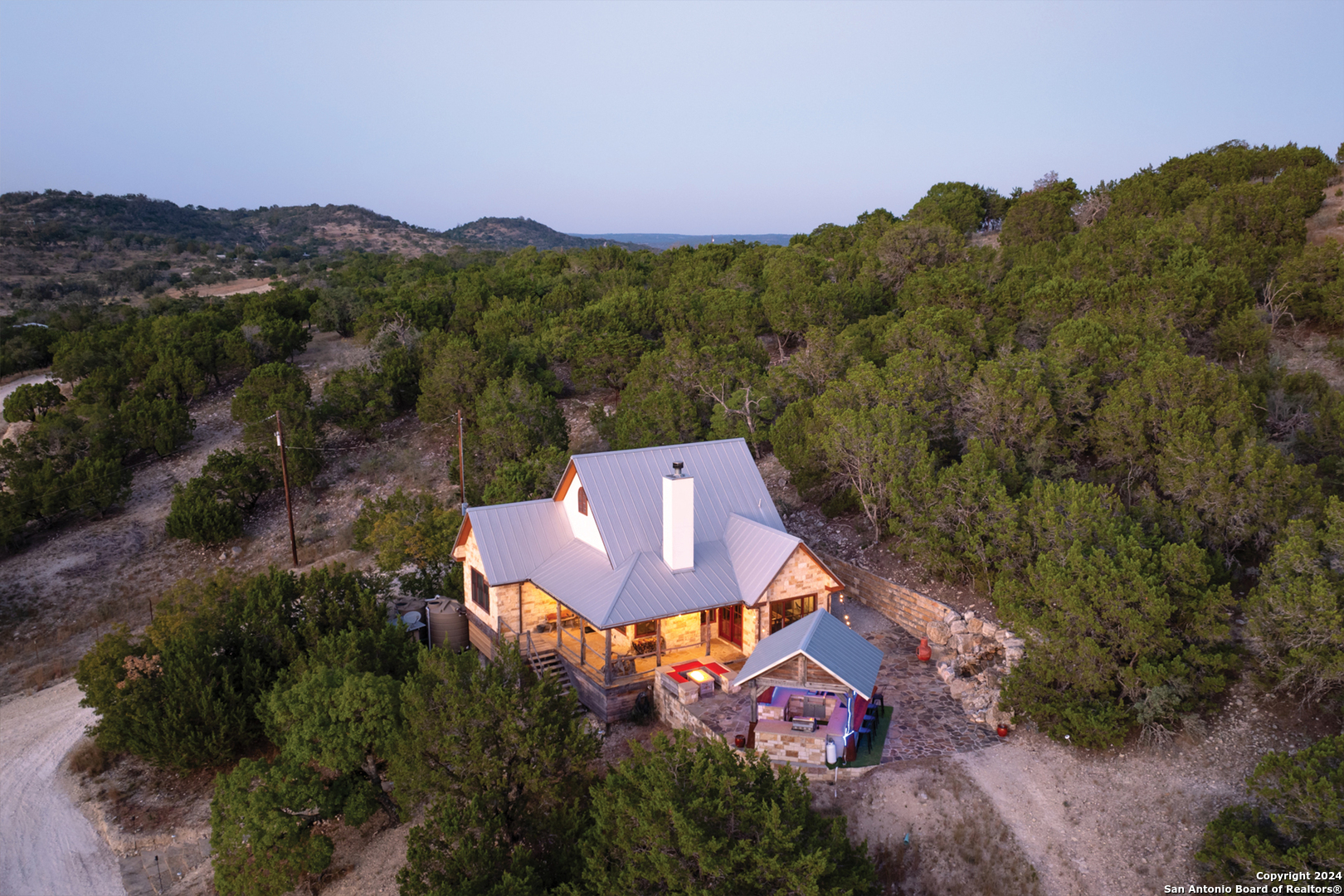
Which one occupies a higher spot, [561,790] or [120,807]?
[561,790]

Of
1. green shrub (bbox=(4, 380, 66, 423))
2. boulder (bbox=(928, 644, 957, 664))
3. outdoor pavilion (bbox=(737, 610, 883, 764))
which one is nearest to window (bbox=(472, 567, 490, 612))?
outdoor pavilion (bbox=(737, 610, 883, 764))

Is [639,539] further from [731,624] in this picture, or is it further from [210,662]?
[210,662]

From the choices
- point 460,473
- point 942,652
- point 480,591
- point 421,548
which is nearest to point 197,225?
point 460,473

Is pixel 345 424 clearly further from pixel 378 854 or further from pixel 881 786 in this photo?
pixel 881 786

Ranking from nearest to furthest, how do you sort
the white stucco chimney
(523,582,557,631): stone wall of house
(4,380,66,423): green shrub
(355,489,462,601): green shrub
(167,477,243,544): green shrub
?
the white stucco chimney
(523,582,557,631): stone wall of house
(355,489,462,601): green shrub
(167,477,243,544): green shrub
(4,380,66,423): green shrub

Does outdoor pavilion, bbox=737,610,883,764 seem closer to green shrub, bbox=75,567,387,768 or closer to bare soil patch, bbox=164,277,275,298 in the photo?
green shrub, bbox=75,567,387,768

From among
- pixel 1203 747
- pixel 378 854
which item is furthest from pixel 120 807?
pixel 1203 747

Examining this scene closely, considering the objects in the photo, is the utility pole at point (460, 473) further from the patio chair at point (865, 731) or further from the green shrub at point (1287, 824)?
the green shrub at point (1287, 824)
